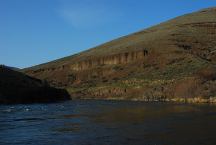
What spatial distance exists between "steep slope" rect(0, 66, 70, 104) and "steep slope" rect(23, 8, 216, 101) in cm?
1869

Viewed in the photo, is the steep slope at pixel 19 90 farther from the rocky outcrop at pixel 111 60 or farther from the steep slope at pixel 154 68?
the rocky outcrop at pixel 111 60

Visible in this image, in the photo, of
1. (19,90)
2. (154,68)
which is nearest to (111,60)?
(154,68)

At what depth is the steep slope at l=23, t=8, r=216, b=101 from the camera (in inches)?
3615

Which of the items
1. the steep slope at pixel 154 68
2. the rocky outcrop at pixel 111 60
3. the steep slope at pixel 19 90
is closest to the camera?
the steep slope at pixel 19 90

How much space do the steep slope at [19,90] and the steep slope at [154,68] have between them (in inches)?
736

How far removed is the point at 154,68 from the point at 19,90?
4618 centimetres

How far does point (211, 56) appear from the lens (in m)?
121

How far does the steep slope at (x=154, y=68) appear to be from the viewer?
301ft

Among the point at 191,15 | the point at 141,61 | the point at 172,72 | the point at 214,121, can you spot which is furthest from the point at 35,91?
the point at 191,15

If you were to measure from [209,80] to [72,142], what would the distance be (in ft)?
207

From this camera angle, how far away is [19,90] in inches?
3501

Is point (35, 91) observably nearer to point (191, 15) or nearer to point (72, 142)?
point (72, 142)

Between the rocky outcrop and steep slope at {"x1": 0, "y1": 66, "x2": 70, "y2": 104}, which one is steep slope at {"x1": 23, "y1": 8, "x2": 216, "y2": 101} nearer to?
the rocky outcrop

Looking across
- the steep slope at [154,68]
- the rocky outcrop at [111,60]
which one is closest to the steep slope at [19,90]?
the steep slope at [154,68]
